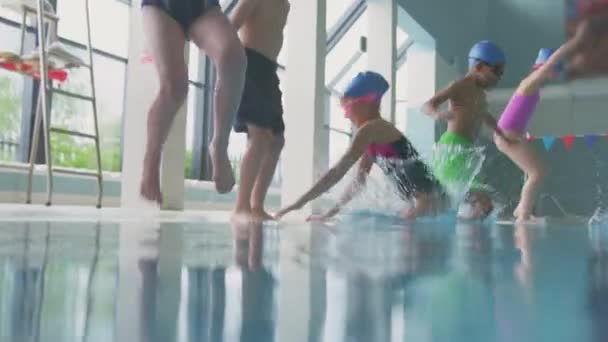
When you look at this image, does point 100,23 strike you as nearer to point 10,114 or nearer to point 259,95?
point 10,114

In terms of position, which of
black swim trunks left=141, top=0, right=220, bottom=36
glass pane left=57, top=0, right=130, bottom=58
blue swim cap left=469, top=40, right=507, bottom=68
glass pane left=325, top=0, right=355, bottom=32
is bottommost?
black swim trunks left=141, top=0, right=220, bottom=36

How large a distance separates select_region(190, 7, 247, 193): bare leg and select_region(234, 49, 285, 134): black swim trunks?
51 cm

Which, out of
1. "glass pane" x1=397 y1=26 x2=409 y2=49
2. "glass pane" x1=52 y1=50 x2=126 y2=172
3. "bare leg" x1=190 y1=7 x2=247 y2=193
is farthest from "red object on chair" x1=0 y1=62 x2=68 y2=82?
"glass pane" x1=397 y1=26 x2=409 y2=49

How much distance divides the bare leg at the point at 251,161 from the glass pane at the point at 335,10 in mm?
3351

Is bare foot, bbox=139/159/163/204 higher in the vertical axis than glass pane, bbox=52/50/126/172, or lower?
lower

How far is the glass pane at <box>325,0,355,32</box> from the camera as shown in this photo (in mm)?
5266

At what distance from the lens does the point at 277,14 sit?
2.17 metres

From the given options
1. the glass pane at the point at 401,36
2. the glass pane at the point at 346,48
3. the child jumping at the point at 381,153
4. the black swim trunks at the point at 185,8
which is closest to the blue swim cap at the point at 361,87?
the child jumping at the point at 381,153

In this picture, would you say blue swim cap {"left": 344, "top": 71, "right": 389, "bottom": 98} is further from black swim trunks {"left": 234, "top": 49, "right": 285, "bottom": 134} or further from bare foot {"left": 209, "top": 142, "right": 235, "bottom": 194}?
bare foot {"left": 209, "top": 142, "right": 235, "bottom": 194}

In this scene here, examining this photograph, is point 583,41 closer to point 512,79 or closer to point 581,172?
point 581,172

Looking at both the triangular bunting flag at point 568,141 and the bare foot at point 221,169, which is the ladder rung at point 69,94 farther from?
the triangular bunting flag at point 568,141

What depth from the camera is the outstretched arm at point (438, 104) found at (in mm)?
2402

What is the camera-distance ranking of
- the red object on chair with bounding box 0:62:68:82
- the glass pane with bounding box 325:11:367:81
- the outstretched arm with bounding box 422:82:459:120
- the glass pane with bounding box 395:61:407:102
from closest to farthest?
the outstretched arm with bounding box 422:82:459:120 → the red object on chair with bounding box 0:62:68:82 → the glass pane with bounding box 325:11:367:81 → the glass pane with bounding box 395:61:407:102

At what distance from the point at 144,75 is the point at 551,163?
3.99 metres
